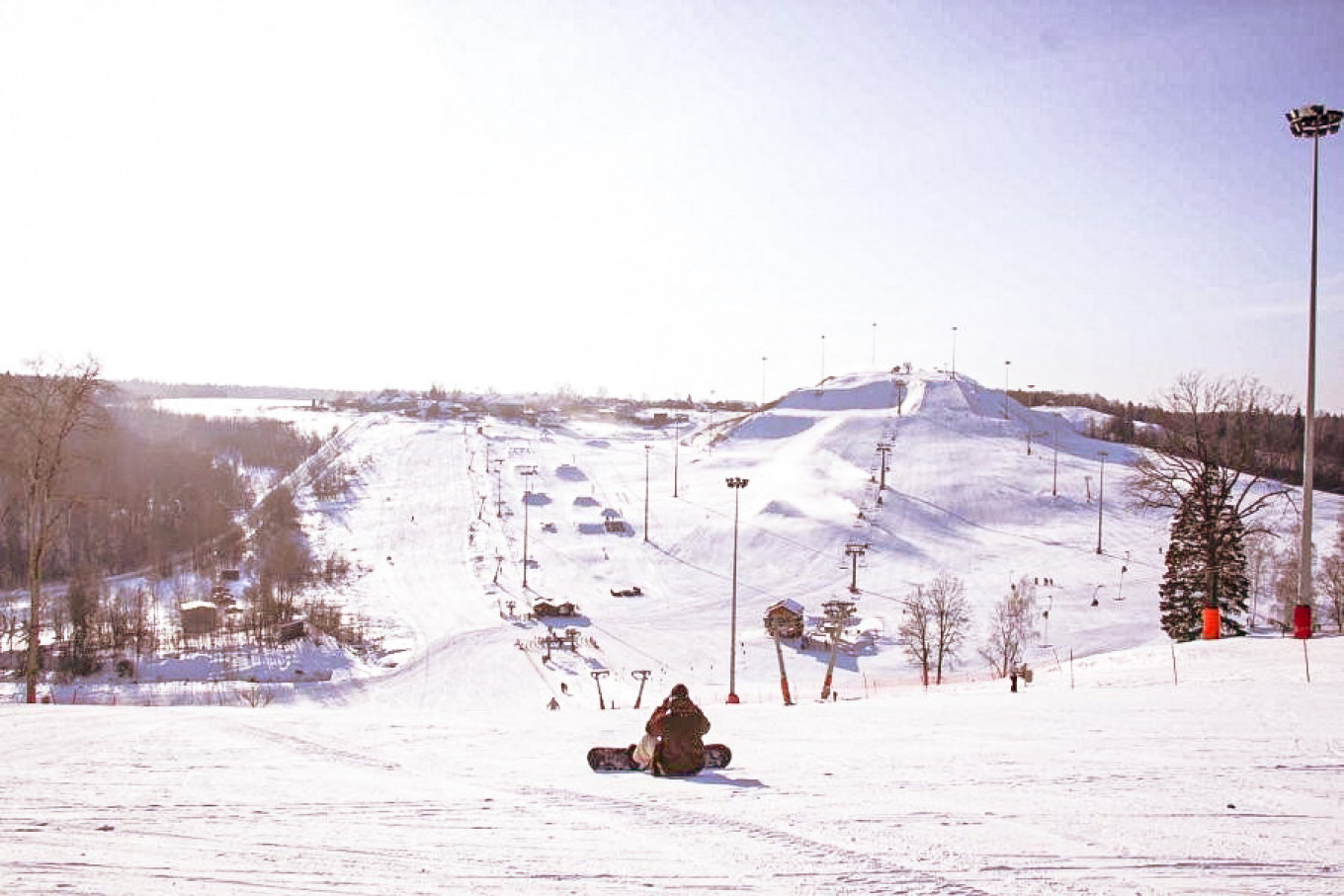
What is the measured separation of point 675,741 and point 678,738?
5 centimetres

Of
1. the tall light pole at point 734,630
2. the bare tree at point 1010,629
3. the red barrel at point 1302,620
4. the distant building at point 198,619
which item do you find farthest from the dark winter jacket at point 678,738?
the distant building at point 198,619

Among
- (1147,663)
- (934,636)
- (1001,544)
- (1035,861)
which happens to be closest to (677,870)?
(1035,861)

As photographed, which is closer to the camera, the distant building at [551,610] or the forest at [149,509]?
the distant building at [551,610]

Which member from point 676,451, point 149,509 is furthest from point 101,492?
point 676,451

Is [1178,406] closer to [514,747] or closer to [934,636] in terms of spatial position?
[934,636]

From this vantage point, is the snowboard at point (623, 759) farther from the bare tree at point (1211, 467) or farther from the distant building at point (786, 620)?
the distant building at point (786, 620)

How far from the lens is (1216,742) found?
9117 mm

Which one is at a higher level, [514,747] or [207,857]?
[207,857]

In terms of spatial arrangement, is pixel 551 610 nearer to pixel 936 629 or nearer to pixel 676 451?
pixel 936 629

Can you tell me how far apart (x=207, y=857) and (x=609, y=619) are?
147 feet

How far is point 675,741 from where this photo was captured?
923 centimetres

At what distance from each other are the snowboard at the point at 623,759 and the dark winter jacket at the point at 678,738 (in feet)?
0.73

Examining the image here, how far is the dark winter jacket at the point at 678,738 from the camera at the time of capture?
9.13 m

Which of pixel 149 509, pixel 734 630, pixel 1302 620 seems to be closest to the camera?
pixel 1302 620
